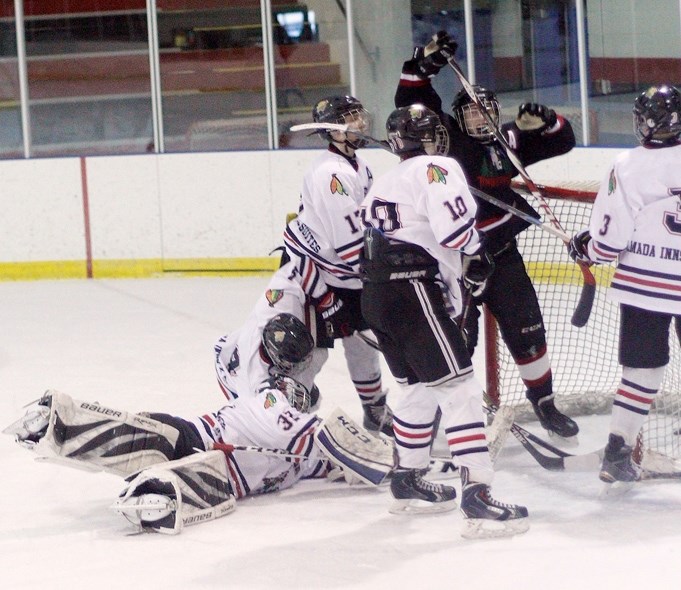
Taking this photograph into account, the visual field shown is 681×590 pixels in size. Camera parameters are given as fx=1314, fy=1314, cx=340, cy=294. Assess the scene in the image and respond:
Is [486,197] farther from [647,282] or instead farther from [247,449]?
[247,449]

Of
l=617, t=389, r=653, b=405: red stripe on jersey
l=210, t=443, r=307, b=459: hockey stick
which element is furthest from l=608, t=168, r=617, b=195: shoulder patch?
l=210, t=443, r=307, b=459: hockey stick

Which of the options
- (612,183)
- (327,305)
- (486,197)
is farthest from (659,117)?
(327,305)

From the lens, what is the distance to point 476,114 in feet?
12.6

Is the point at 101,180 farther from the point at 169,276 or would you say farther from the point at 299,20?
the point at 299,20

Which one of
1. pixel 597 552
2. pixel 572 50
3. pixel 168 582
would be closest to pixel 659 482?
pixel 597 552

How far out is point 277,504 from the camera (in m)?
3.52

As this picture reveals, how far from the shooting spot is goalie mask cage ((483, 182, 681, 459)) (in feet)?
13.2

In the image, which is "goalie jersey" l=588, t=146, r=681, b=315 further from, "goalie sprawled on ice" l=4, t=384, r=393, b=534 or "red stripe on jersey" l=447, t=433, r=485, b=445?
"goalie sprawled on ice" l=4, t=384, r=393, b=534

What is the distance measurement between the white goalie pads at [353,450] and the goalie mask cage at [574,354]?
2.62 feet

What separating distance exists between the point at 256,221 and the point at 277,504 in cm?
398

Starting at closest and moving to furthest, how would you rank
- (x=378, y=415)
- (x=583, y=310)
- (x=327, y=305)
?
1. (x=583, y=310)
2. (x=327, y=305)
3. (x=378, y=415)

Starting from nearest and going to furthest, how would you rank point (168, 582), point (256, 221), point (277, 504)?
point (168, 582)
point (277, 504)
point (256, 221)

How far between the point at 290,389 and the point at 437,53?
3.66ft

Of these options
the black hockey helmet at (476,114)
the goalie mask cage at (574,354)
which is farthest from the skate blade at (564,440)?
the black hockey helmet at (476,114)
